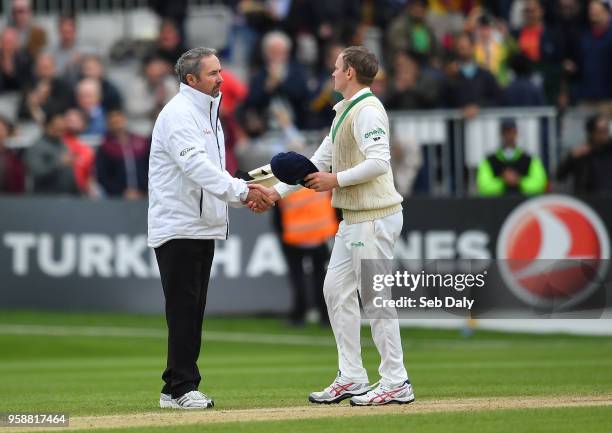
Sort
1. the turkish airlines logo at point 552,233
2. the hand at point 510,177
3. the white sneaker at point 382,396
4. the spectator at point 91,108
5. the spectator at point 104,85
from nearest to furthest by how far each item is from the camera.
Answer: the white sneaker at point 382,396 < the turkish airlines logo at point 552,233 < the hand at point 510,177 < the spectator at point 91,108 < the spectator at point 104,85

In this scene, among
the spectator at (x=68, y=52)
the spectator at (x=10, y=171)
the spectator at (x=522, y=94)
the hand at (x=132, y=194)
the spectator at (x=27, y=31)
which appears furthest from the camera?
the spectator at (x=27, y=31)

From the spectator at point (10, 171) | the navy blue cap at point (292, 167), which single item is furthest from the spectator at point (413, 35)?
the navy blue cap at point (292, 167)

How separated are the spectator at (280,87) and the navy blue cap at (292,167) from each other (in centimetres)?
1178

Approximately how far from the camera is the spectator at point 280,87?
22.8 metres

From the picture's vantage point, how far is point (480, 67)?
72.2ft

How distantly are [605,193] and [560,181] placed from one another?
65 centimetres

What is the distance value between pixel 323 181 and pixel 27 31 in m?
16.7

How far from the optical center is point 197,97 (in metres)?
11.1

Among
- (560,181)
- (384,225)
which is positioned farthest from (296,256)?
(384,225)

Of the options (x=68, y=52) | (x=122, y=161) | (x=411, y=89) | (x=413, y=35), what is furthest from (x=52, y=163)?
(x=413, y=35)

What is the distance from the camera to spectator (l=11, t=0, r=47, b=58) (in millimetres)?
26219

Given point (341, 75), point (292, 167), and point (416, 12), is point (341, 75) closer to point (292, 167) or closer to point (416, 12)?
point (292, 167)

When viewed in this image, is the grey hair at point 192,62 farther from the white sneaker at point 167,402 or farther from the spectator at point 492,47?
the spectator at point 492,47

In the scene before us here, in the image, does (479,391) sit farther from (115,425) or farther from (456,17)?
(456,17)
